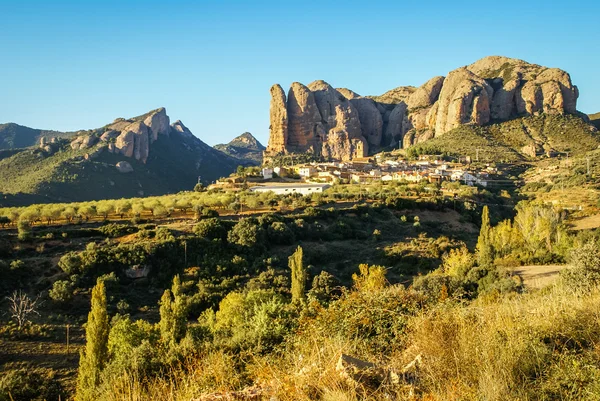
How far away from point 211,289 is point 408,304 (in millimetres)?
19297

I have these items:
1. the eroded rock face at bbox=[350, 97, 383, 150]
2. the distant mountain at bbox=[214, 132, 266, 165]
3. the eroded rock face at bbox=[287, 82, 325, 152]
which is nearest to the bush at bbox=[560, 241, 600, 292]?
the eroded rock face at bbox=[287, 82, 325, 152]

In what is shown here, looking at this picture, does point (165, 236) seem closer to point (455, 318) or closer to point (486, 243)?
point (486, 243)

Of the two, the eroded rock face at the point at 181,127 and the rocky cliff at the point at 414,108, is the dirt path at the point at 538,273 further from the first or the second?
the eroded rock face at the point at 181,127

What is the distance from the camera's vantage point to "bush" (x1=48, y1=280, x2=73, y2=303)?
21.8 meters

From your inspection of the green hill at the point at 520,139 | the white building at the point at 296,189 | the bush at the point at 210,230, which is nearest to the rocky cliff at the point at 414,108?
the green hill at the point at 520,139

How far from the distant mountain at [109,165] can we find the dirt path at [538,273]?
62352 mm

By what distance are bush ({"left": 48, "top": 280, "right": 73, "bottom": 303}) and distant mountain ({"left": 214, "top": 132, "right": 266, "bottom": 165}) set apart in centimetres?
12872

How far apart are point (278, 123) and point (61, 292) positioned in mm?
93487

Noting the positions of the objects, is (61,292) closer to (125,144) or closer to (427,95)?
(125,144)

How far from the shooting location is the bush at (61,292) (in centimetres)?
2183

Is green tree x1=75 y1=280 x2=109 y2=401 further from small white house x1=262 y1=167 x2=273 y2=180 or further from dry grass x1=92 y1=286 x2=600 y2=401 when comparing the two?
small white house x1=262 y1=167 x2=273 y2=180

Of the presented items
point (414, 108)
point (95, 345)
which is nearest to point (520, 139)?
point (414, 108)

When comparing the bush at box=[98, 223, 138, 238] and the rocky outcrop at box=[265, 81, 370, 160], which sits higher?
the rocky outcrop at box=[265, 81, 370, 160]

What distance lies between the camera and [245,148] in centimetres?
18162
